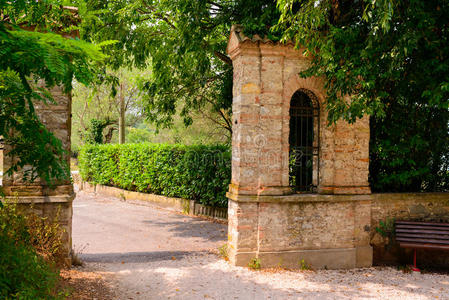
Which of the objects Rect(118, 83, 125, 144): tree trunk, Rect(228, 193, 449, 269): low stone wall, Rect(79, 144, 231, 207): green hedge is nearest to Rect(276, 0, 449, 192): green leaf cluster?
Rect(228, 193, 449, 269): low stone wall

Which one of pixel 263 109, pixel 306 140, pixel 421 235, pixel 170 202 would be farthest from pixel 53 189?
pixel 170 202

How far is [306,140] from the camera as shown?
25.1ft

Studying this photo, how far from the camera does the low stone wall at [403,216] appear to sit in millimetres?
7672

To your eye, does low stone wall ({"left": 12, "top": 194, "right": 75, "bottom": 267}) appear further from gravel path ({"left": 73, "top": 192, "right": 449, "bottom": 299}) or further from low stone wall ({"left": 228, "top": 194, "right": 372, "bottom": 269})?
low stone wall ({"left": 228, "top": 194, "right": 372, "bottom": 269})

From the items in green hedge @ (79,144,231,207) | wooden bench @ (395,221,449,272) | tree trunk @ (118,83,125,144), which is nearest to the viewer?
wooden bench @ (395,221,449,272)

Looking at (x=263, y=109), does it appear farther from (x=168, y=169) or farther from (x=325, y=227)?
(x=168, y=169)

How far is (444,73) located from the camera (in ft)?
21.5

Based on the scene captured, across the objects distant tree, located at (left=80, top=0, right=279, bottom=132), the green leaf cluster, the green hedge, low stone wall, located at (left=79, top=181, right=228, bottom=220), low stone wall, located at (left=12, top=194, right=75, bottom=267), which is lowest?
low stone wall, located at (left=79, top=181, right=228, bottom=220)

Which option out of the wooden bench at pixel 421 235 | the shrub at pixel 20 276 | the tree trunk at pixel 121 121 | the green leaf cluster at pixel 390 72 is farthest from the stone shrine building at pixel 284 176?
the tree trunk at pixel 121 121

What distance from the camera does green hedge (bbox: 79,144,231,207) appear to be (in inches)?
465

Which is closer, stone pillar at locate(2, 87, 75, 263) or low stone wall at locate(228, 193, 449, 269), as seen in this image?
stone pillar at locate(2, 87, 75, 263)

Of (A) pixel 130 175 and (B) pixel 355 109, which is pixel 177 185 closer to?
(A) pixel 130 175

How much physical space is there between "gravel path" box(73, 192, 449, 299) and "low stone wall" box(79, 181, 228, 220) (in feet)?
7.25

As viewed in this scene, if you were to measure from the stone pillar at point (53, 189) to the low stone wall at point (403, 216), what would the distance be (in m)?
6.10
